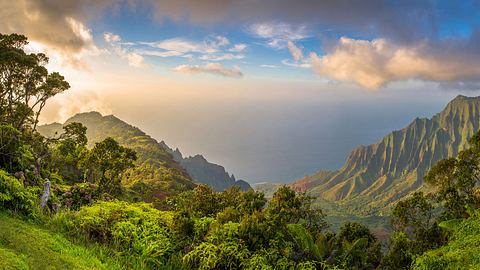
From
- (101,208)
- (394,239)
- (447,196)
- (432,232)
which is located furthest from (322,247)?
(447,196)

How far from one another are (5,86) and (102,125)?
17851 cm

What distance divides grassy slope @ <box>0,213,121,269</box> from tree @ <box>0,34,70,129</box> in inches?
644

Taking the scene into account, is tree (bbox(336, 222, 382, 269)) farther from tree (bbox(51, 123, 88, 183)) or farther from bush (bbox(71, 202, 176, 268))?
tree (bbox(51, 123, 88, 183))

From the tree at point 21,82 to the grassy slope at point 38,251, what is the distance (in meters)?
16.4

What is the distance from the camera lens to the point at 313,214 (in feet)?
67.3

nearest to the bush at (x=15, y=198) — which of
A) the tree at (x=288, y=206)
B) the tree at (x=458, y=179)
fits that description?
the tree at (x=288, y=206)

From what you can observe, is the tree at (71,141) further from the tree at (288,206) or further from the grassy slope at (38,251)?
the grassy slope at (38,251)

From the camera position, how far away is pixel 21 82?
27.4m

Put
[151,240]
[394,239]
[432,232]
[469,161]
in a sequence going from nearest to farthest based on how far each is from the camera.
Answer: [151,240] < [394,239] < [432,232] < [469,161]

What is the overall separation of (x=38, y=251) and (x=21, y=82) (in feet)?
77.6

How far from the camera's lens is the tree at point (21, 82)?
968 inches

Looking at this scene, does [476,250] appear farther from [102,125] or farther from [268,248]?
[102,125]

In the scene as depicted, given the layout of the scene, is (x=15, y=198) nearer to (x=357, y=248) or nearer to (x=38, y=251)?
(x=38, y=251)

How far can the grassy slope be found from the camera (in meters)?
7.15
